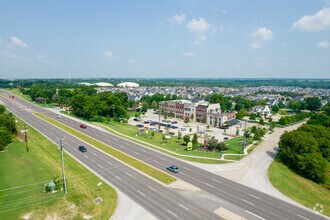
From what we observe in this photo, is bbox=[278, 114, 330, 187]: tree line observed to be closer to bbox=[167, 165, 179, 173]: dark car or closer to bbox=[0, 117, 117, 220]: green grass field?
bbox=[167, 165, 179, 173]: dark car

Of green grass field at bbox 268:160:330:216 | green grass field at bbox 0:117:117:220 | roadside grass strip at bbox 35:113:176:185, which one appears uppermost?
green grass field at bbox 0:117:117:220

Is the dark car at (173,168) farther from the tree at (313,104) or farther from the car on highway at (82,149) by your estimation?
the tree at (313,104)

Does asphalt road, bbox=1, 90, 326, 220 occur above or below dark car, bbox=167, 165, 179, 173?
below

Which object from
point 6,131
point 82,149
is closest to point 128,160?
point 82,149

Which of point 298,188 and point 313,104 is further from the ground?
point 313,104

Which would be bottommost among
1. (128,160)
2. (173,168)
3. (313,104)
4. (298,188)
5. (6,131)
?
(298,188)

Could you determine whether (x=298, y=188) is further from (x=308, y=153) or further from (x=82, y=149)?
(x=82, y=149)

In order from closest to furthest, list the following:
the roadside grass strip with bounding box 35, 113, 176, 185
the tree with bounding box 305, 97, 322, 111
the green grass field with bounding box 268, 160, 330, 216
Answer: the green grass field with bounding box 268, 160, 330, 216
the roadside grass strip with bounding box 35, 113, 176, 185
the tree with bounding box 305, 97, 322, 111

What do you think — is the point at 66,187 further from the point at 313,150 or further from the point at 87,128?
the point at 313,150

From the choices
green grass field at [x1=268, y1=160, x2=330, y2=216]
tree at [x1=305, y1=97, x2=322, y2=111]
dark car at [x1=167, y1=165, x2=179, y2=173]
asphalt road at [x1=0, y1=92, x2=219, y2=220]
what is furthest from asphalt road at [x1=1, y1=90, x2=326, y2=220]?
tree at [x1=305, y1=97, x2=322, y2=111]
